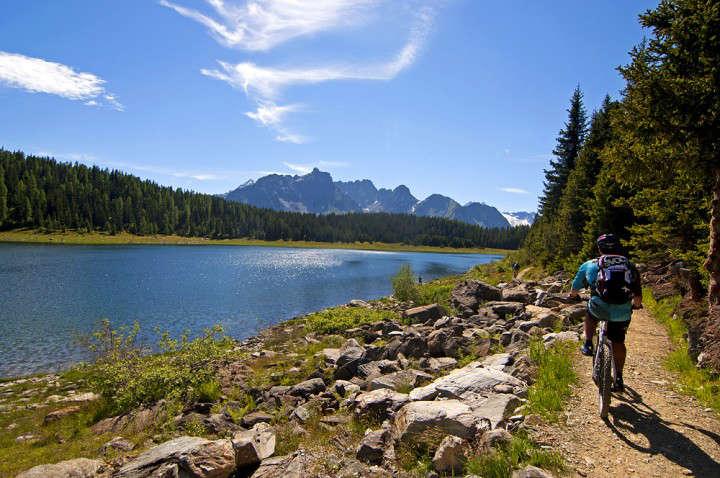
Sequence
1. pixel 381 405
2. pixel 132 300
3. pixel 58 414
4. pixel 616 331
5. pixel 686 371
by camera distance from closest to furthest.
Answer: pixel 616 331, pixel 381 405, pixel 686 371, pixel 58 414, pixel 132 300

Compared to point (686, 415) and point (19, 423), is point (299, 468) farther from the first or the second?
point (19, 423)

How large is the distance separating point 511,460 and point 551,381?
3.46 m

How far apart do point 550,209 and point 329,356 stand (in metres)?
43.6

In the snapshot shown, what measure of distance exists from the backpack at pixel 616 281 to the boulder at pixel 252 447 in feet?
25.5

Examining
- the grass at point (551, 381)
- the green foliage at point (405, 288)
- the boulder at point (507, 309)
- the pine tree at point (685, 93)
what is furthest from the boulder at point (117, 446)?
the green foliage at point (405, 288)

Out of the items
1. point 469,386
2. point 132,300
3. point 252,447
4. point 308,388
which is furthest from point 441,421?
point 132,300

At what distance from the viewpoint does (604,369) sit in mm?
7766

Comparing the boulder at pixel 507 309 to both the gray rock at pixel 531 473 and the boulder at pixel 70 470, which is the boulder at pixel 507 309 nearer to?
the gray rock at pixel 531 473

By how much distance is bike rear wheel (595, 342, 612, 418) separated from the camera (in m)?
7.71

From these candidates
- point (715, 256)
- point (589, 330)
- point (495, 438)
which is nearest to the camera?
point (495, 438)

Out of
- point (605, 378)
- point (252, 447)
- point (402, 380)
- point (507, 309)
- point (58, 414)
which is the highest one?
point (605, 378)

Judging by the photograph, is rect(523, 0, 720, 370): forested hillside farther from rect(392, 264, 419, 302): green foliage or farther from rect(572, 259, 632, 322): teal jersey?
rect(392, 264, 419, 302): green foliage

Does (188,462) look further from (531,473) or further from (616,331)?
(616,331)

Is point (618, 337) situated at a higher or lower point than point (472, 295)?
higher
